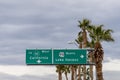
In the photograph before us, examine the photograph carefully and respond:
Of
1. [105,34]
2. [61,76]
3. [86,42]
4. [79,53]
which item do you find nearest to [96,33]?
[105,34]

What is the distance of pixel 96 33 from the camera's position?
7244 centimetres

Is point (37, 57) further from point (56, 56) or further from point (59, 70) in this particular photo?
point (59, 70)

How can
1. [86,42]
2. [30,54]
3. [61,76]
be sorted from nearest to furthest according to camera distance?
1. [30,54]
2. [86,42]
3. [61,76]

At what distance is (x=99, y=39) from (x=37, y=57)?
30.6 ft

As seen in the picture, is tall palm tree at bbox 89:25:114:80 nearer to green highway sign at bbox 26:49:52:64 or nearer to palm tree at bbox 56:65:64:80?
green highway sign at bbox 26:49:52:64

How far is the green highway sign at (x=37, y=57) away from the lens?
66.8 metres

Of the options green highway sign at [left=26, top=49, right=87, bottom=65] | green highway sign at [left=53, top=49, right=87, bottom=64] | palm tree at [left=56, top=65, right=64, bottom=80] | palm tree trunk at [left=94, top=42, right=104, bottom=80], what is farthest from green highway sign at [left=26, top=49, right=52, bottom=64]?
palm tree at [left=56, top=65, right=64, bottom=80]

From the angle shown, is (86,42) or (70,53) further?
(86,42)

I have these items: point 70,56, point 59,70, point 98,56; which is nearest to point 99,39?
point 98,56

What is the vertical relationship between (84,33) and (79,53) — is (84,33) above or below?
above

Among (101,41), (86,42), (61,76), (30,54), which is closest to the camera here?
(30,54)

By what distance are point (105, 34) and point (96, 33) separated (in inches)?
46.6

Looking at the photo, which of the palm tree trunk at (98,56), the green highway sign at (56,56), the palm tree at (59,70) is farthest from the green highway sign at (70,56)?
the palm tree at (59,70)

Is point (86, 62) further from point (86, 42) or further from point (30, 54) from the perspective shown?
point (86, 42)
